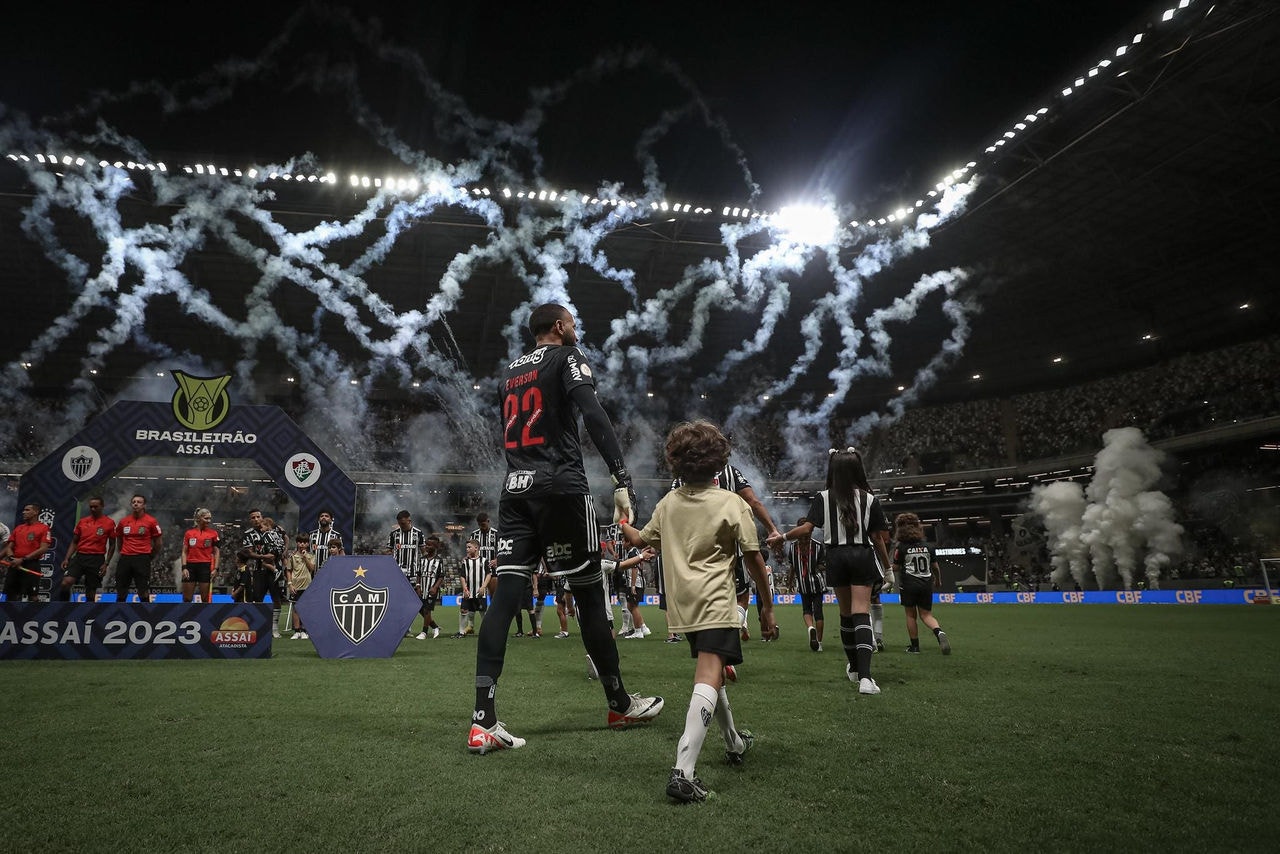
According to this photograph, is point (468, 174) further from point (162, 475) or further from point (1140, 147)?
point (162, 475)

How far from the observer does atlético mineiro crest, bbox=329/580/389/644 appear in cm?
786

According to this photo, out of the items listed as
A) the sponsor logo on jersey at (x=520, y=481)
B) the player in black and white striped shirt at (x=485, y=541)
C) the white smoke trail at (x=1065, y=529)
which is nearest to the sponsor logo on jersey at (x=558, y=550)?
the sponsor logo on jersey at (x=520, y=481)

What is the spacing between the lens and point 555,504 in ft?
12.6

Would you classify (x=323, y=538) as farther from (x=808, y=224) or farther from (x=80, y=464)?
(x=808, y=224)

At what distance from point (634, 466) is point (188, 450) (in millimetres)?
29701

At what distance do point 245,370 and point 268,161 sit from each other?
18280mm

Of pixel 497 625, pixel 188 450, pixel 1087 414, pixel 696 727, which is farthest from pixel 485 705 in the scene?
pixel 1087 414

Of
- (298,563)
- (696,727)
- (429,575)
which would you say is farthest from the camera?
(298,563)

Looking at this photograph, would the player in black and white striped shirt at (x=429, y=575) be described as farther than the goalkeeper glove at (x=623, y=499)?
Yes

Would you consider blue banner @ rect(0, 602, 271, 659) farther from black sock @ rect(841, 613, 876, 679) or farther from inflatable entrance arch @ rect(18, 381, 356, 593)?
black sock @ rect(841, 613, 876, 679)

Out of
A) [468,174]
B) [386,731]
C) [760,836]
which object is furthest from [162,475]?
[760,836]

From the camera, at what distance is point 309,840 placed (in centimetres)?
219

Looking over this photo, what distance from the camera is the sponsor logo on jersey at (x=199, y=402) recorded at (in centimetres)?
1219

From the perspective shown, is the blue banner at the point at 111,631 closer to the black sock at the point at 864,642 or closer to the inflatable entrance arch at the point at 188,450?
the inflatable entrance arch at the point at 188,450
